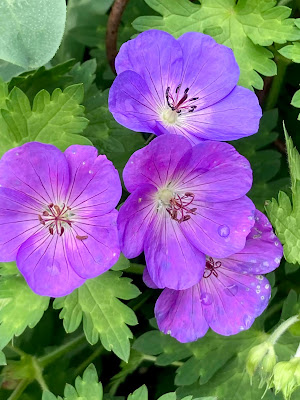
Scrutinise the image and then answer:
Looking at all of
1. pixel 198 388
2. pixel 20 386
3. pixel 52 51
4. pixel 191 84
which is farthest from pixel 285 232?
pixel 20 386

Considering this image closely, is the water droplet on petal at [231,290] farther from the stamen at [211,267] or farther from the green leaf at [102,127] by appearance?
the green leaf at [102,127]

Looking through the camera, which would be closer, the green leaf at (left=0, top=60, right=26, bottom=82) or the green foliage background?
the green foliage background

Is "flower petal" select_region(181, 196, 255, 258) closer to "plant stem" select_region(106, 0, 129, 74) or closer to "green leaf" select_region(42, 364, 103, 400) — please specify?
"green leaf" select_region(42, 364, 103, 400)

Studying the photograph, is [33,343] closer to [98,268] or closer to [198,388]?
[198,388]

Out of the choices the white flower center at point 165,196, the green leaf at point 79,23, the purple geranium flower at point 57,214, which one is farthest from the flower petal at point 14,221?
the green leaf at point 79,23

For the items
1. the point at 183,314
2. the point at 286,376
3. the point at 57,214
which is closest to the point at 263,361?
the point at 286,376

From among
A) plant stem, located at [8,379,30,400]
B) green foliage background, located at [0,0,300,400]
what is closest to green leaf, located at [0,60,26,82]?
green foliage background, located at [0,0,300,400]

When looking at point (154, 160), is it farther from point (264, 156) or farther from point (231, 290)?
point (264, 156)
